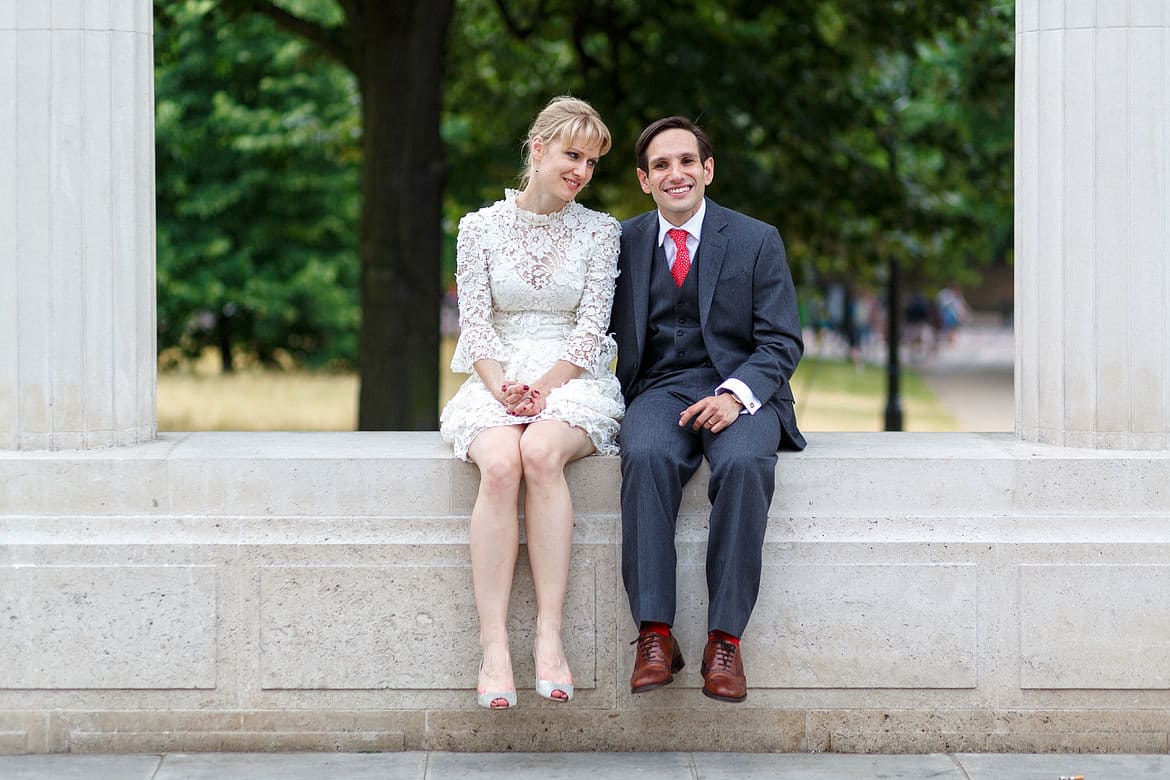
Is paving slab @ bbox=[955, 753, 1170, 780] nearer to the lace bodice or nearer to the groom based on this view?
the groom

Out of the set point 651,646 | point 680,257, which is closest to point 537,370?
point 680,257

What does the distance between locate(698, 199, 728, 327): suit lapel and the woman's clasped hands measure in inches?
25.5

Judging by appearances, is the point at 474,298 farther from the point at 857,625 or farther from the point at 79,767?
the point at 79,767

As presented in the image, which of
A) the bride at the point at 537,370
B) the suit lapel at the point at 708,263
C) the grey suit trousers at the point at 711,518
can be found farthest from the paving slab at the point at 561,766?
the suit lapel at the point at 708,263

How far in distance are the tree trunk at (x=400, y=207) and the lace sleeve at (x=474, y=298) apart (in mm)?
6302

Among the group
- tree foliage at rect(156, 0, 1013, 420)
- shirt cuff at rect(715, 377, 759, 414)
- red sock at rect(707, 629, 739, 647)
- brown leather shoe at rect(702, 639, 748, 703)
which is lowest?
brown leather shoe at rect(702, 639, 748, 703)

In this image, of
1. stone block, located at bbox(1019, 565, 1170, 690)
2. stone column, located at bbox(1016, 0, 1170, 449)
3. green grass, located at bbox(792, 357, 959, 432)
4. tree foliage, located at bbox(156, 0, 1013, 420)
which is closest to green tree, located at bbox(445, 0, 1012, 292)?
tree foliage, located at bbox(156, 0, 1013, 420)

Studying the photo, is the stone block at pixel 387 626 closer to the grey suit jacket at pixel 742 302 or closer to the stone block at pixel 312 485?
the stone block at pixel 312 485

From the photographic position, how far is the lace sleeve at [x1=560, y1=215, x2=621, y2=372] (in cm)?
556

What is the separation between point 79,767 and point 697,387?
2.40 metres

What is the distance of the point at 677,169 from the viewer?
18.2ft

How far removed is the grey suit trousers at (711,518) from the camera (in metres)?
5.10

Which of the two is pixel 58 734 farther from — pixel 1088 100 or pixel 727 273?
pixel 1088 100

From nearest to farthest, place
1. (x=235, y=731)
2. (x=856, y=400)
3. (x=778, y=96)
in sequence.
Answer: (x=235, y=731) → (x=778, y=96) → (x=856, y=400)
